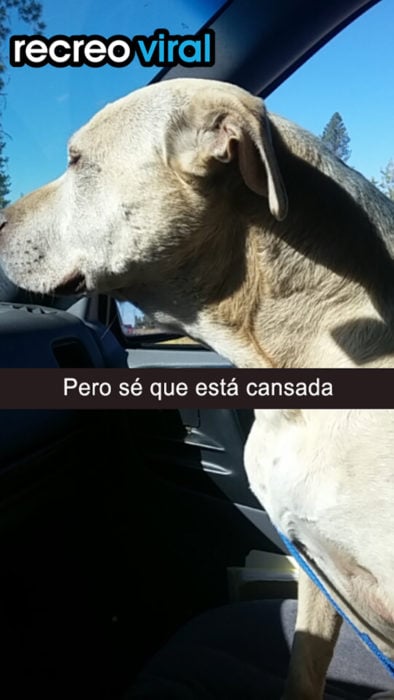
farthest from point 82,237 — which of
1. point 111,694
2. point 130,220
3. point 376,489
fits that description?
point 111,694

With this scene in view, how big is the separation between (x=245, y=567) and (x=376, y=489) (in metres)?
1.25

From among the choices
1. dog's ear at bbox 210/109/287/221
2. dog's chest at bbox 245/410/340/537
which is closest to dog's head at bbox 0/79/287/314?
dog's ear at bbox 210/109/287/221

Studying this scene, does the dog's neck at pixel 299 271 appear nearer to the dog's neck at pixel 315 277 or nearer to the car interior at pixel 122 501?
the dog's neck at pixel 315 277

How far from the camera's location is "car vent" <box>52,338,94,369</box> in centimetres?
249

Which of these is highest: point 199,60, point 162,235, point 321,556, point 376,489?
point 199,60

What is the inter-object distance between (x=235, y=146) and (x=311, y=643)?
116cm

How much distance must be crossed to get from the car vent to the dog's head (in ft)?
2.46

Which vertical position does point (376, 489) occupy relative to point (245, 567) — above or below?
above

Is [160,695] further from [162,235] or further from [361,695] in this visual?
[162,235]

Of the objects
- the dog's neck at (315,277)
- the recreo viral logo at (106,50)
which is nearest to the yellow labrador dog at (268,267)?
the dog's neck at (315,277)

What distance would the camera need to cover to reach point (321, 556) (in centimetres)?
155

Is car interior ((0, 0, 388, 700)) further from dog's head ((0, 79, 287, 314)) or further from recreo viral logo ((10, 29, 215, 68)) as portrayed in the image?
dog's head ((0, 79, 287, 314))

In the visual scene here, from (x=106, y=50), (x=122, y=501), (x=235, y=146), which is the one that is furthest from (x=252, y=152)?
(x=122, y=501)

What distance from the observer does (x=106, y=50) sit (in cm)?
219
